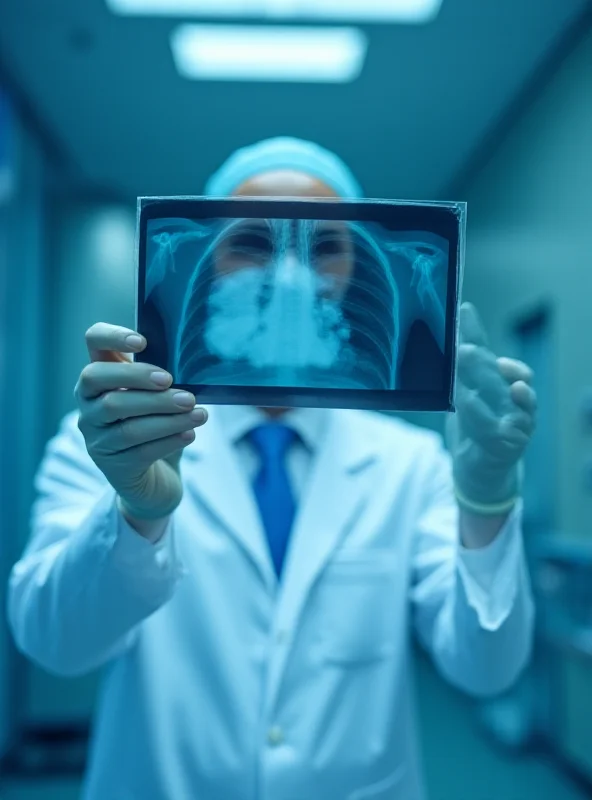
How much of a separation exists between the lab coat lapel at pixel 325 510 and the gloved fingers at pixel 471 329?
0.42m

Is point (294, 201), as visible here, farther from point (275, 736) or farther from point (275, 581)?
point (275, 736)

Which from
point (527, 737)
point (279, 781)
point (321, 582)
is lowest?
point (527, 737)

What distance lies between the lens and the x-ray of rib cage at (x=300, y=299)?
79 centimetres

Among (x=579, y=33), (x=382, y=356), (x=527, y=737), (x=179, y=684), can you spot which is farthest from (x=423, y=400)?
(x=527, y=737)

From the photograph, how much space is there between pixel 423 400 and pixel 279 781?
1.98ft

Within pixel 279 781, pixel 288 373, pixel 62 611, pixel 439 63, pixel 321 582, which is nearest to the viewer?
pixel 288 373

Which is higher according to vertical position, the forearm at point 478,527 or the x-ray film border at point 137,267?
the x-ray film border at point 137,267

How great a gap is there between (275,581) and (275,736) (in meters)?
0.22

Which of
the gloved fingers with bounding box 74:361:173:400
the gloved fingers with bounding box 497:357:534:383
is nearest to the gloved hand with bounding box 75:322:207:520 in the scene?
the gloved fingers with bounding box 74:361:173:400

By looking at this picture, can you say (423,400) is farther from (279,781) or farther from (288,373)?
(279,781)

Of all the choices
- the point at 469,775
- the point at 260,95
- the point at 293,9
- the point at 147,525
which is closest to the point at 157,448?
the point at 147,525

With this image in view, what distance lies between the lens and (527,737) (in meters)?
3.36

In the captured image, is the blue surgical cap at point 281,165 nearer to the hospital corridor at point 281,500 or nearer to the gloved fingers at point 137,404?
the hospital corridor at point 281,500

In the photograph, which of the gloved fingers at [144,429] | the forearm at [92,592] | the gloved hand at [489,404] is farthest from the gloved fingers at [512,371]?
the forearm at [92,592]
